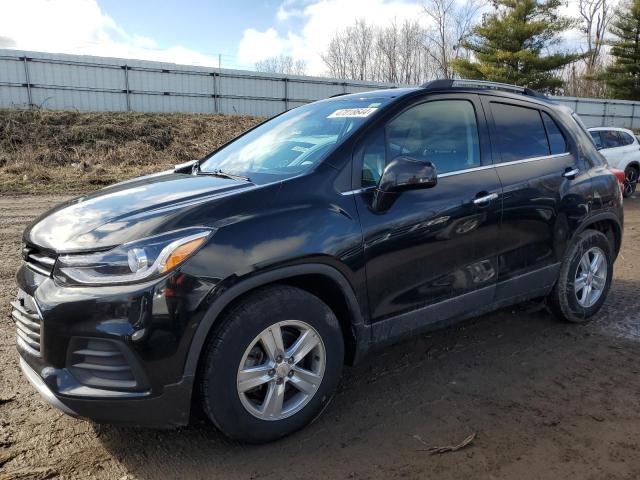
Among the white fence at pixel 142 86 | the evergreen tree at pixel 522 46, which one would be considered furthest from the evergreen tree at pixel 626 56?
the white fence at pixel 142 86

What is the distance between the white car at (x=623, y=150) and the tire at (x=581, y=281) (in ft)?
31.5

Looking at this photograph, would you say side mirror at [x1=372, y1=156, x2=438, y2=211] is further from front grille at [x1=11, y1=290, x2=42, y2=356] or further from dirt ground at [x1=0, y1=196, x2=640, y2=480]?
front grille at [x1=11, y1=290, x2=42, y2=356]

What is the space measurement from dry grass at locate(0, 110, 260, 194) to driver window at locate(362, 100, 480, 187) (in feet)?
32.0

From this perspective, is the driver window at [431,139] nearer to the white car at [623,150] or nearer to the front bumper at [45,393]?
the front bumper at [45,393]

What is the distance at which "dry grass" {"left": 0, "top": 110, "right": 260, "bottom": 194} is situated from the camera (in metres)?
12.6

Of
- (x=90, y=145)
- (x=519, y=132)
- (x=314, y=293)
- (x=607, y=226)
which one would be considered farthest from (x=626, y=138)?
(x=90, y=145)

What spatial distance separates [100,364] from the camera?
2393 millimetres

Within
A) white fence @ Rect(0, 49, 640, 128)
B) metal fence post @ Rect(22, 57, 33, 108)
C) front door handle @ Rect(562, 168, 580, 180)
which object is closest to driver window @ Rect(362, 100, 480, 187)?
front door handle @ Rect(562, 168, 580, 180)

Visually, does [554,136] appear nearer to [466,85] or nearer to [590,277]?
[466,85]

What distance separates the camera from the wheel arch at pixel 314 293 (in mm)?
2428

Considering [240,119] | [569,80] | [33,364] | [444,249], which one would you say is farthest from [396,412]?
[569,80]

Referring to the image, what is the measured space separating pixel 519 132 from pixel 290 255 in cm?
229

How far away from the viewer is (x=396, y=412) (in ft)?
10.2

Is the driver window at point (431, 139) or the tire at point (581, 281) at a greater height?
the driver window at point (431, 139)
